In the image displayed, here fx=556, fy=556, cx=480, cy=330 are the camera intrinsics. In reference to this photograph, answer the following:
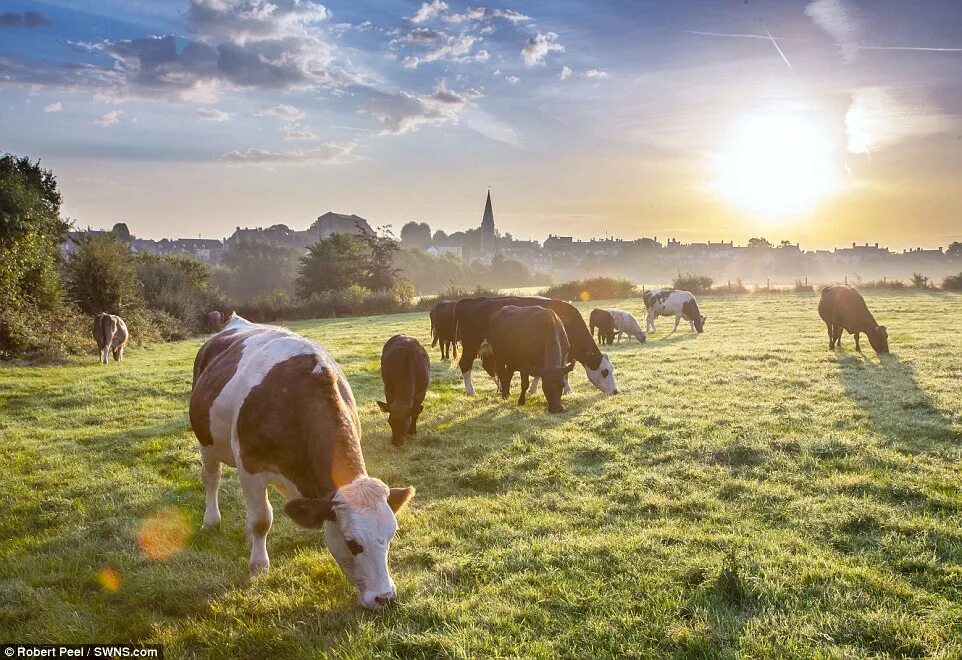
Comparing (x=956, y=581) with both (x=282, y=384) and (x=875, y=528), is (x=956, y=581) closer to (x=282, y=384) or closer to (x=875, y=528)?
(x=875, y=528)

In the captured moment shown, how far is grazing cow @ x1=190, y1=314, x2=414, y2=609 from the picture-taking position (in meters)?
3.86

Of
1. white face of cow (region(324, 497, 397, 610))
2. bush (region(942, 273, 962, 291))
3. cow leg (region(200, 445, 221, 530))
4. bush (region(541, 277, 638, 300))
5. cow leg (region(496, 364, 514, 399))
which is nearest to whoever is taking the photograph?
white face of cow (region(324, 497, 397, 610))

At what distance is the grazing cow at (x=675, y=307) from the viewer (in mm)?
26031

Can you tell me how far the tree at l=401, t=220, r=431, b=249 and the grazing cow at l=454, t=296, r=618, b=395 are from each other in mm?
155866

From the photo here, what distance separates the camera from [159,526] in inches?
239

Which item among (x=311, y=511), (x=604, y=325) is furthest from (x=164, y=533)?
(x=604, y=325)

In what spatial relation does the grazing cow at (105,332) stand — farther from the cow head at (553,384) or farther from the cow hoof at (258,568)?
the cow hoof at (258,568)

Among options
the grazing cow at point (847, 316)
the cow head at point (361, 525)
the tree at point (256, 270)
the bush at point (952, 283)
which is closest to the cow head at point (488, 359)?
the cow head at point (361, 525)

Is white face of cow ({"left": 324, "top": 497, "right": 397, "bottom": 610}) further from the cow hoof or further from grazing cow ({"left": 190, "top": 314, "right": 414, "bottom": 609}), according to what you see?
the cow hoof

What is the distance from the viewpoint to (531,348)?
11.8 m

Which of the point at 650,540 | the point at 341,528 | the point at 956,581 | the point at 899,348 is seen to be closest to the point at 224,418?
the point at 341,528

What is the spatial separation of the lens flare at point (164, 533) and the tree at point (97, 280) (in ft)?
79.8

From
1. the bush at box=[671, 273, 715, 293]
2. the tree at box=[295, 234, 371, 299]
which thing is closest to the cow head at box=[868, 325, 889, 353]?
the bush at box=[671, 273, 715, 293]

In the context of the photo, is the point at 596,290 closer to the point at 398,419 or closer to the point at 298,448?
the point at 398,419
